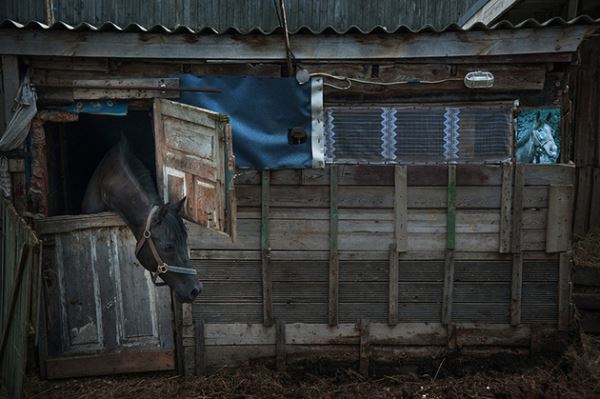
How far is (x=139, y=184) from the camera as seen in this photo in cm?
607

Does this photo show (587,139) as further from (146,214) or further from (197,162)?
(146,214)

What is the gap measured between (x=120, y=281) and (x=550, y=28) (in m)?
5.06

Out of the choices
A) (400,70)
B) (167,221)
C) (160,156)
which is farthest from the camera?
(400,70)

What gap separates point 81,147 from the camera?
25.9ft

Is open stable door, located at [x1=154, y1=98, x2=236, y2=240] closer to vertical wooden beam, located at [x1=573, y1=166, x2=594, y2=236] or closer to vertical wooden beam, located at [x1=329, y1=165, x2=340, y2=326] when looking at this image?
vertical wooden beam, located at [x1=329, y1=165, x2=340, y2=326]

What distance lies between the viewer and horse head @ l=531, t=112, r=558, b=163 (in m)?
6.67

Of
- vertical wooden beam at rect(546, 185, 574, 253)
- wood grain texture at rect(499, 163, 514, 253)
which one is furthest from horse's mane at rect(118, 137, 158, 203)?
vertical wooden beam at rect(546, 185, 574, 253)

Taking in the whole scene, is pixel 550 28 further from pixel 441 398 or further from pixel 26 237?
pixel 26 237

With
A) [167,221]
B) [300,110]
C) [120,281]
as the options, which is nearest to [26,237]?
[167,221]

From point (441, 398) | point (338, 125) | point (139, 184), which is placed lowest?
point (441, 398)

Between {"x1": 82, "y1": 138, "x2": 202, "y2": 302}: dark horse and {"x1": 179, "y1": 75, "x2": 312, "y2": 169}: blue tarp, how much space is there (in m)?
0.93

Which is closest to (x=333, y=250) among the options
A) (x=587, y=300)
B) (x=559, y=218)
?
(x=559, y=218)

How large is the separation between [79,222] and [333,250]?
2655 mm

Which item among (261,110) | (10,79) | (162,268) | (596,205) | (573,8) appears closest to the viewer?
(162,268)
